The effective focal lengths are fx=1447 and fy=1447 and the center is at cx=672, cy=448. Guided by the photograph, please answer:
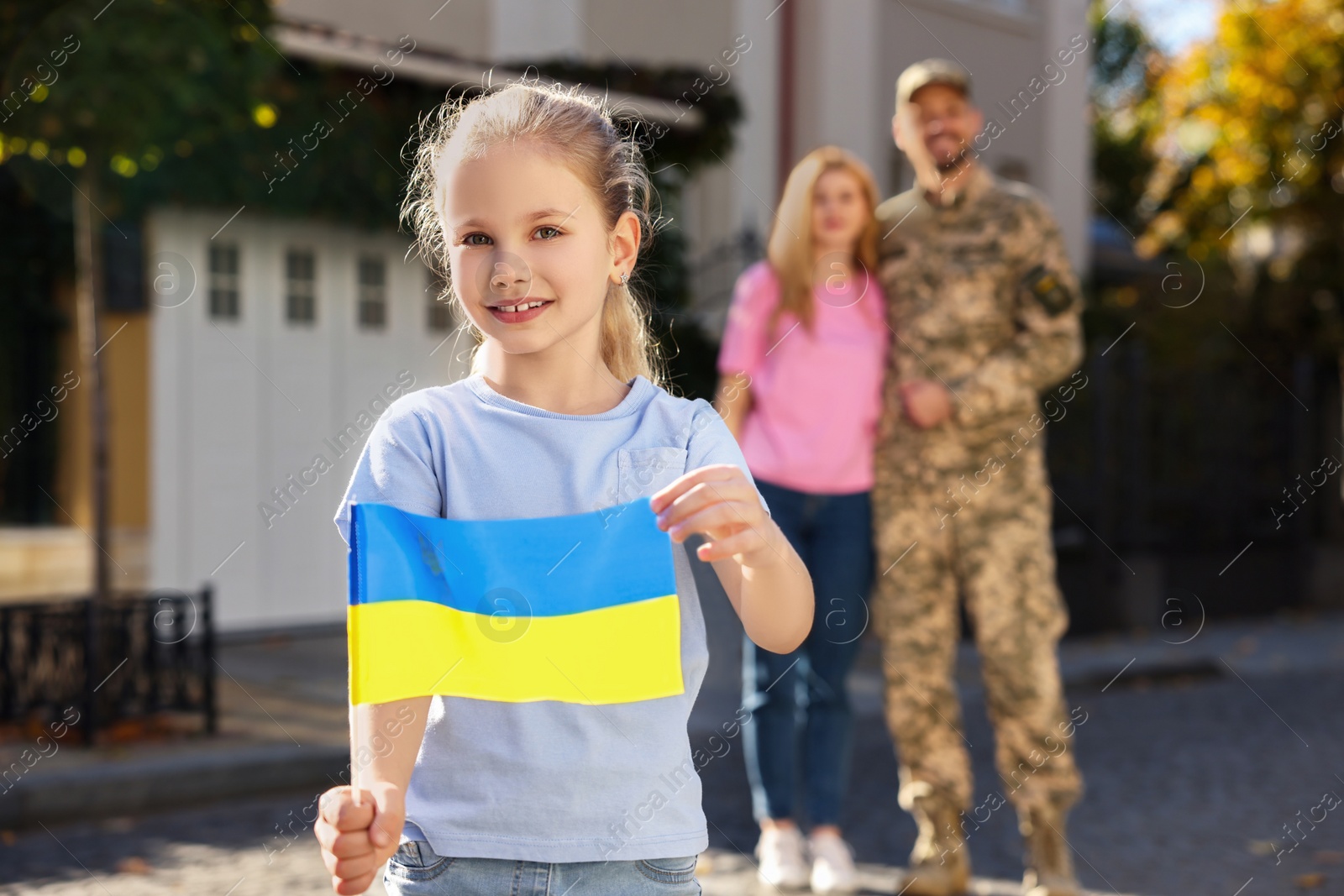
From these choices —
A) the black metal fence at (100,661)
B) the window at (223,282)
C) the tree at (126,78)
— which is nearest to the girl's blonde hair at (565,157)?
the tree at (126,78)

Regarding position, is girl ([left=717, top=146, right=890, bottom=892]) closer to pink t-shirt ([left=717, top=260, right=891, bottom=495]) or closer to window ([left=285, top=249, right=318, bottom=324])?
pink t-shirt ([left=717, top=260, right=891, bottom=495])

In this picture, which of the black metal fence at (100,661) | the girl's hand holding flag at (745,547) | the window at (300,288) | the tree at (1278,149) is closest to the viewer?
the girl's hand holding flag at (745,547)

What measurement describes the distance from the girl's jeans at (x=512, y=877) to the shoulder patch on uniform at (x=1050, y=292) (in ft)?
8.37

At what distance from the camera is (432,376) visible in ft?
35.1

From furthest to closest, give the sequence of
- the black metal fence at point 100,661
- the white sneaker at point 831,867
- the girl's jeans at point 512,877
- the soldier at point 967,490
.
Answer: the black metal fence at point 100,661 < the white sneaker at point 831,867 < the soldier at point 967,490 < the girl's jeans at point 512,877

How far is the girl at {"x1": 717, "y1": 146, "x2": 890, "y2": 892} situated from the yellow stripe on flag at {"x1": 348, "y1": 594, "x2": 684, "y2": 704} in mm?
2320

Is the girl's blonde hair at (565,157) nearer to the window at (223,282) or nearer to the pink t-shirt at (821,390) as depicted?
the pink t-shirt at (821,390)

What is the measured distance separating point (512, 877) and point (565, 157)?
83cm

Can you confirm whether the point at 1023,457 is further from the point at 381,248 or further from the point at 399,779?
the point at 381,248

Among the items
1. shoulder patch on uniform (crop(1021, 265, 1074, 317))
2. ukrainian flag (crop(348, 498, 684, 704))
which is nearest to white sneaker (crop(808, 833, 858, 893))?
shoulder patch on uniform (crop(1021, 265, 1074, 317))

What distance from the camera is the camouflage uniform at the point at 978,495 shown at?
3.81m

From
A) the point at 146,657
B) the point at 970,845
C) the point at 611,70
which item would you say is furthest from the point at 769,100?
the point at 970,845

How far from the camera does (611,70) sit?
34.2 ft

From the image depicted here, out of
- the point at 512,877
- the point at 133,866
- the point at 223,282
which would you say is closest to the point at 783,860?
the point at 133,866
